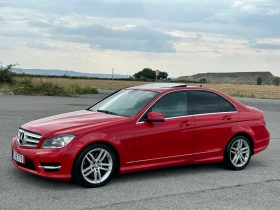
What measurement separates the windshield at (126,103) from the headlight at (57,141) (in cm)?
113

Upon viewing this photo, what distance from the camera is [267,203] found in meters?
5.80

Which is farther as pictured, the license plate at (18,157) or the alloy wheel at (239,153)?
the alloy wheel at (239,153)

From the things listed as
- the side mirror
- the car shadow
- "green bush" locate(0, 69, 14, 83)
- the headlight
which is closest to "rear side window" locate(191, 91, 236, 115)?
the side mirror

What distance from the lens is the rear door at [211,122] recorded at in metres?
7.37

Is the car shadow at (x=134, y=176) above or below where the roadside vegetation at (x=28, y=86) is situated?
below

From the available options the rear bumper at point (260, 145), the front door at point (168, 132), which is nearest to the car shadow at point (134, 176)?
the front door at point (168, 132)

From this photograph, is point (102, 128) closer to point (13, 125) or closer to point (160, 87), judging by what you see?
point (160, 87)

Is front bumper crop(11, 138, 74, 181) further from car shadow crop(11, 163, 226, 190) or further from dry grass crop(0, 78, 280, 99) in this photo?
dry grass crop(0, 78, 280, 99)

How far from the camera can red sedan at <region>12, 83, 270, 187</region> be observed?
613cm

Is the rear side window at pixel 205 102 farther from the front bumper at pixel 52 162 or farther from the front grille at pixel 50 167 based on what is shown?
the front grille at pixel 50 167

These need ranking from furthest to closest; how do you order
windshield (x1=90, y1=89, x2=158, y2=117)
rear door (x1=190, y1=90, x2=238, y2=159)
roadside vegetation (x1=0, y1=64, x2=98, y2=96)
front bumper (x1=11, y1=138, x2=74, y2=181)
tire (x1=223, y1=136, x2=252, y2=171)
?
roadside vegetation (x1=0, y1=64, x2=98, y2=96), tire (x1=223, y1=136, x2=252, y2=171), rear door (x1=190, y1=90, x2=238, y2=159), windshield (x1=90, y1=89, x2=158, y2=117), front bumper (x1=11, y1=138, x2=74, y2=181)

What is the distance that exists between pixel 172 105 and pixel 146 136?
2.82 ft

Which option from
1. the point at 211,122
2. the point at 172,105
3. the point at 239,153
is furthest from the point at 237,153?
the point at 172,105

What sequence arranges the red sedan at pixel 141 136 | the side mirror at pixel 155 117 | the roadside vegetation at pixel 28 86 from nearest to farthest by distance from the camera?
1. the red sedan at pixel 141 136
2. the side mirror at pixel 155 117
3. the roadside vegetation at pixel 28 86
